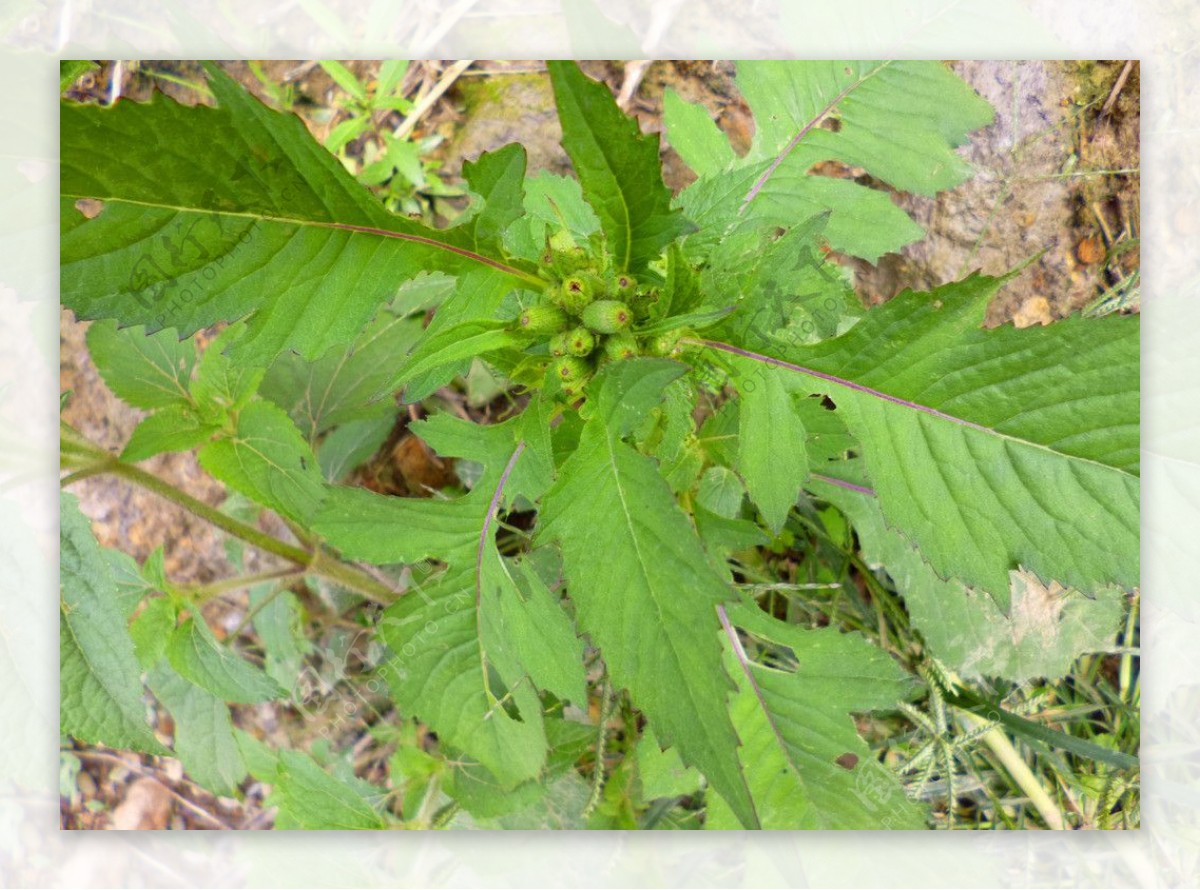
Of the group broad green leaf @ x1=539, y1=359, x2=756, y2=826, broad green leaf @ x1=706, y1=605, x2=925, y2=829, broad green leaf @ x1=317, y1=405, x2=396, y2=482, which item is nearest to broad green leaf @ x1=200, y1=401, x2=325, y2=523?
broad green leaf @ x1=317, y1=405, x2=396, y2=482

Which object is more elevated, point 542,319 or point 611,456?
point 542,319

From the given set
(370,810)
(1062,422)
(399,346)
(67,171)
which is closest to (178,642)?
(370,810)

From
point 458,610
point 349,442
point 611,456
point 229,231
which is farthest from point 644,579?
point 349,442

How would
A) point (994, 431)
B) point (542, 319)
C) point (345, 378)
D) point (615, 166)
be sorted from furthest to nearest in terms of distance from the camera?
1. point (345, 378)
2. point (994, 431)
3. point (542, 319)
4. point (615, 166)

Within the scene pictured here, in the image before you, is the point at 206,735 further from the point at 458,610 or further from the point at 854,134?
the point at 854,134

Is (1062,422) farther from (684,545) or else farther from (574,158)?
(574,158)

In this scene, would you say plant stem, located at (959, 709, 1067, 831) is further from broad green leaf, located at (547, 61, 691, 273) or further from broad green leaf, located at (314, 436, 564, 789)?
broad green leaf, located at (547, 61, 691, 273)
